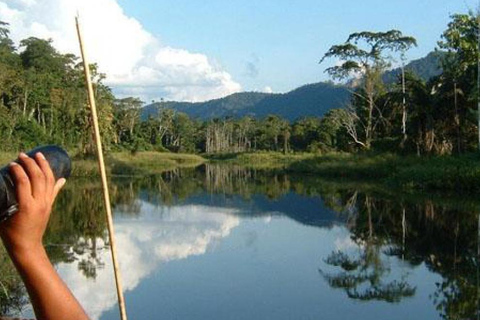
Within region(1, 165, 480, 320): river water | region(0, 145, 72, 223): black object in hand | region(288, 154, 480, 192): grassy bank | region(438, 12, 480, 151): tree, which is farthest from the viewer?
region(438, 12, 480, 151): tree

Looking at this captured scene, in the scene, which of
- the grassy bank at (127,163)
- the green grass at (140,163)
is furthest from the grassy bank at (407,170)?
the grassy bank at (127,163)

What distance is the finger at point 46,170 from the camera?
2.74 feet

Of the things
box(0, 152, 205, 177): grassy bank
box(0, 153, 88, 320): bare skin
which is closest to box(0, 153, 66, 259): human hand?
box(0, 153, 88, 320): bare skin

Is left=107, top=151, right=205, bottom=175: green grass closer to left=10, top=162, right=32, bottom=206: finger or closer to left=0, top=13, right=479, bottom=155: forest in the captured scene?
left=0, top=13, right=479, bottom=155: forest

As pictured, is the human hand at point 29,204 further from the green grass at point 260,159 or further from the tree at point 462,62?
Result: the green grass at point 260,159

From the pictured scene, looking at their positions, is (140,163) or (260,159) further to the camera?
(260,159)

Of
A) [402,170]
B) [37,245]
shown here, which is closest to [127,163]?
[402,170]

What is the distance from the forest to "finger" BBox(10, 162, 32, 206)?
2090cm

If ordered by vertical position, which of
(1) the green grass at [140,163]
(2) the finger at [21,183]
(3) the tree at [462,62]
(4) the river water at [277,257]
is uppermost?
(3) the tree at [462,62]

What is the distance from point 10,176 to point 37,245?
0.12 metres

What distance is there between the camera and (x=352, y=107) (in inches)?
1358

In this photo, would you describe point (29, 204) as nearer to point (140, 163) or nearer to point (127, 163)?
point (127, 163)

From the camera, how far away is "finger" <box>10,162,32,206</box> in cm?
81

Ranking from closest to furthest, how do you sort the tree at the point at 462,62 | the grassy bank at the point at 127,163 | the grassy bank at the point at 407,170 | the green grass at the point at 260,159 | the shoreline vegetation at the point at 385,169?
the grassy bank at the point at 407,170
the shoreline vegetation at the point at 385,169
the tree at the point at 462,62
the grassy bank at the point at 127,163
the green grass at the point at 260,159
